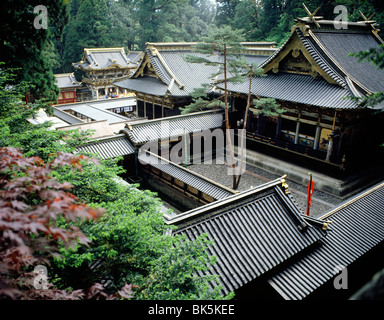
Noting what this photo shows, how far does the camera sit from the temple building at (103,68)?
41094 millimetres

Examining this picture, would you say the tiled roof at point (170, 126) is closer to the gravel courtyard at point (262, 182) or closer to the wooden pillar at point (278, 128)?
the gravel courtyard at point (262, 182)

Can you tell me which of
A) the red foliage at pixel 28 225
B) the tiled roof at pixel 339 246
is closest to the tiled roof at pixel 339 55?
the tiled roof at pixel 339 246

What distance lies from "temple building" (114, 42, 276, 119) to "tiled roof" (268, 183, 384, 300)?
1504 centimetres

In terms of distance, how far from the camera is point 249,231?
28.0ft

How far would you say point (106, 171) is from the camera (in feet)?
24.9

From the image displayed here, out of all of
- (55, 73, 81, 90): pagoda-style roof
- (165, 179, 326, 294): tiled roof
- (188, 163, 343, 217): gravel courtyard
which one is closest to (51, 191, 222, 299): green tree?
(165, 179, 326, 294): tiled roof

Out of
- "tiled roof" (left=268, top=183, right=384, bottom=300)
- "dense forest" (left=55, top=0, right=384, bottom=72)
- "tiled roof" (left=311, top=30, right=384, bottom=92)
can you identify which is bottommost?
"tiled roof" (left=268, top=183, right=384, bottom=300)

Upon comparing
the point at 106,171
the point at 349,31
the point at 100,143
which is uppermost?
the point at 349,31

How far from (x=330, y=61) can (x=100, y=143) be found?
14.4 m

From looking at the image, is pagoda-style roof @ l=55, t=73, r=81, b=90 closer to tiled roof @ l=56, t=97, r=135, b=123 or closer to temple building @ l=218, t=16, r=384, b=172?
tiled roof @ l=56, t=97, r=135, b=123

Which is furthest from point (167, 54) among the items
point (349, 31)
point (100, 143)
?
point (349, 31)

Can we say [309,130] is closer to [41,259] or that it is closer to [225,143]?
[225,143]

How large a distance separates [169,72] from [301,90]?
11.3 m

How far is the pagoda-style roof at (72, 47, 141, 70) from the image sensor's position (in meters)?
41.0
